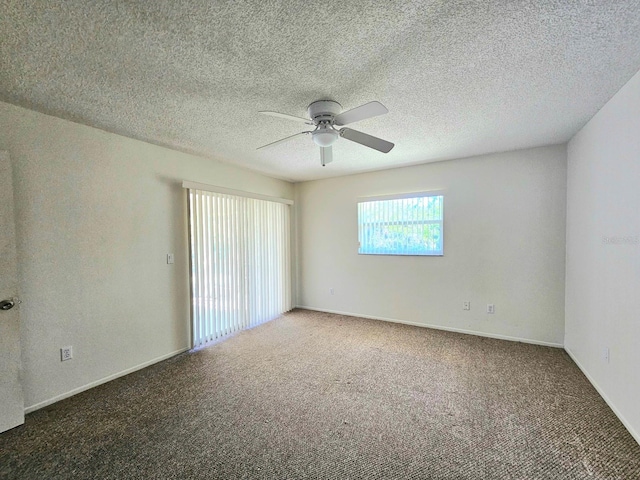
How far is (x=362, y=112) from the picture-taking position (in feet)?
5.84

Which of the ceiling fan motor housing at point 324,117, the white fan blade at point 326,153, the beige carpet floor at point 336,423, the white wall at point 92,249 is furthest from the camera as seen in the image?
the white fan blade at point 326,153

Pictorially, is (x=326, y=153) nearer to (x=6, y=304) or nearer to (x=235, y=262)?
(x=235, y=262)

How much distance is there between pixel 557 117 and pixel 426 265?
2.15m

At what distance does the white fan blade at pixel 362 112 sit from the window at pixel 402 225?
2358 mm

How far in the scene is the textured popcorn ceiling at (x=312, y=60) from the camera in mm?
1251

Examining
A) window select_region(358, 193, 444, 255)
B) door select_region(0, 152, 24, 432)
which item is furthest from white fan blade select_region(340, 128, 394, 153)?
door select_region(0, 152, 24, 432)

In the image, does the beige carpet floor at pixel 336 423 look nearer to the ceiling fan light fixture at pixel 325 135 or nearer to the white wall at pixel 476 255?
the white wall at pixel 476 255

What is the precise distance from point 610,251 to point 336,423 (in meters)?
2.42

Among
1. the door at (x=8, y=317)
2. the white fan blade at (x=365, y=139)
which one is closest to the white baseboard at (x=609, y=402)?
the white fan blade at (x=365, y=139)

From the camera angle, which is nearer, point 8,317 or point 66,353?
point 8,317

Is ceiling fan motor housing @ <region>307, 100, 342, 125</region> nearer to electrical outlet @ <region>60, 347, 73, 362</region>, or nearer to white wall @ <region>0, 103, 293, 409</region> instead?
white wall @ <region>0, 103, 293, 409</region>

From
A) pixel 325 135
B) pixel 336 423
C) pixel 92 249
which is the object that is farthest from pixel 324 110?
pixel 92 249

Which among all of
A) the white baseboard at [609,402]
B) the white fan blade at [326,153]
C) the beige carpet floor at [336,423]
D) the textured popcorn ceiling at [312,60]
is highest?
the textured popcorn ceiling at [312,60]

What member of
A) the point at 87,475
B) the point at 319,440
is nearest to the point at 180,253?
the point at 87,475
